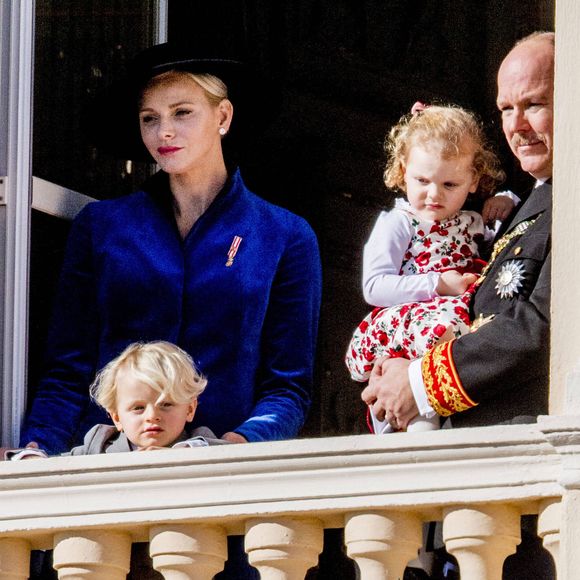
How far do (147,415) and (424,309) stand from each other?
663 mm

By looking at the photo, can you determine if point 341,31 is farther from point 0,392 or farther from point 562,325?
point 562,325

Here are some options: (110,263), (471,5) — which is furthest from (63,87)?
(471,5)

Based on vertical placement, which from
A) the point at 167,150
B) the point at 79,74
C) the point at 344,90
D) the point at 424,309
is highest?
the point at 344,90

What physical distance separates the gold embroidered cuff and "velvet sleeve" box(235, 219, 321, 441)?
0.56 m

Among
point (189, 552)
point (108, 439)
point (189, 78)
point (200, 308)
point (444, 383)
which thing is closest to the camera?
point (189, 552)

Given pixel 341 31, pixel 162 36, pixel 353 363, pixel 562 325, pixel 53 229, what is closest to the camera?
pixel 562 325

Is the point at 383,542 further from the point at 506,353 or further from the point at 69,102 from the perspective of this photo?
the point at 69,102

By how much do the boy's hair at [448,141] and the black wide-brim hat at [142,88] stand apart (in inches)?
18.4

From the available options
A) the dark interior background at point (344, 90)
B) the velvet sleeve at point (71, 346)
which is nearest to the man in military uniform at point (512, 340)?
the velvet sleeve at point (71, 346)

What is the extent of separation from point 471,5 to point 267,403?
2162mm

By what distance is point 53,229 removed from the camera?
5.77 meters

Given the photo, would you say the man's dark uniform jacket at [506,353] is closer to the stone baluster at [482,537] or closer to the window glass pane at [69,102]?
the stone baluster at [482,537]

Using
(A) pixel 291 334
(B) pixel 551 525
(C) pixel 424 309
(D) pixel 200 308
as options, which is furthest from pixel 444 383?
(D) pixel 200 308

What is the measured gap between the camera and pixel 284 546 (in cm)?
474
